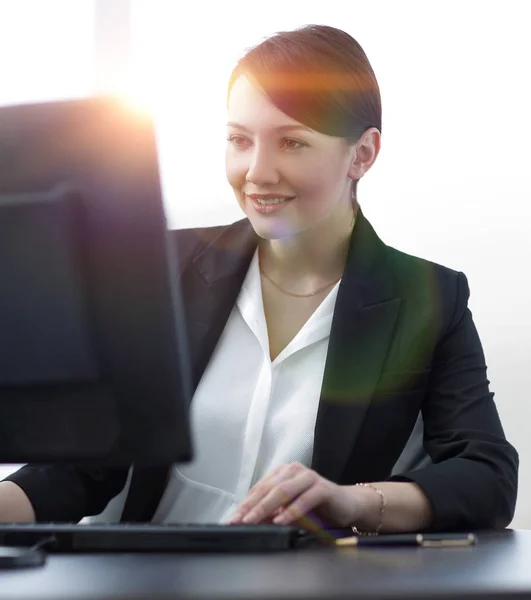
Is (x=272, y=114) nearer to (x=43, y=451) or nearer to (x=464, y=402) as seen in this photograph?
(x=464, y=402)

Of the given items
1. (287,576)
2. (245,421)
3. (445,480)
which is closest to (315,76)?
(245,421)

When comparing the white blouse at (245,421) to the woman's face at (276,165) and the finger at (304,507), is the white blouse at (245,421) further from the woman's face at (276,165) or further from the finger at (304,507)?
the finger at (304,507)

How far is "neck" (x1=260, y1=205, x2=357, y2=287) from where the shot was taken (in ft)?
5.55

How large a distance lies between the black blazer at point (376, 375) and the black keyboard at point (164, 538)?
1.49ft

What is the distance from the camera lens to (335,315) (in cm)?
157

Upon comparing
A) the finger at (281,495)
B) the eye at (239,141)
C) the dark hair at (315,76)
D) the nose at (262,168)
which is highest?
the dark hair at (315,76)

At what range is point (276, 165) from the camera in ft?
5.12

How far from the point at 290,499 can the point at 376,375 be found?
53 cm

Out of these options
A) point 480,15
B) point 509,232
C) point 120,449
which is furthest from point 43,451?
point 480,15

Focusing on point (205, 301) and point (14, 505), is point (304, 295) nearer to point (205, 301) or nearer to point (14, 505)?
point (205, 301)

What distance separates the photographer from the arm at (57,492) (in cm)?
120

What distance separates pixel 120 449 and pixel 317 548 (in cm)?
24

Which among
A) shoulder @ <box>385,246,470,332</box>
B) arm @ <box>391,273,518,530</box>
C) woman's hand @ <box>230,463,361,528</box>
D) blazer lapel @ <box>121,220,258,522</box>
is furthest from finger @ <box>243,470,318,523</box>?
shoulder @ <box>385,246,470,332</box>

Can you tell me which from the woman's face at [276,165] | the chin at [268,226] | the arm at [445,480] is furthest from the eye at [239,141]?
the arm at [445,480]
